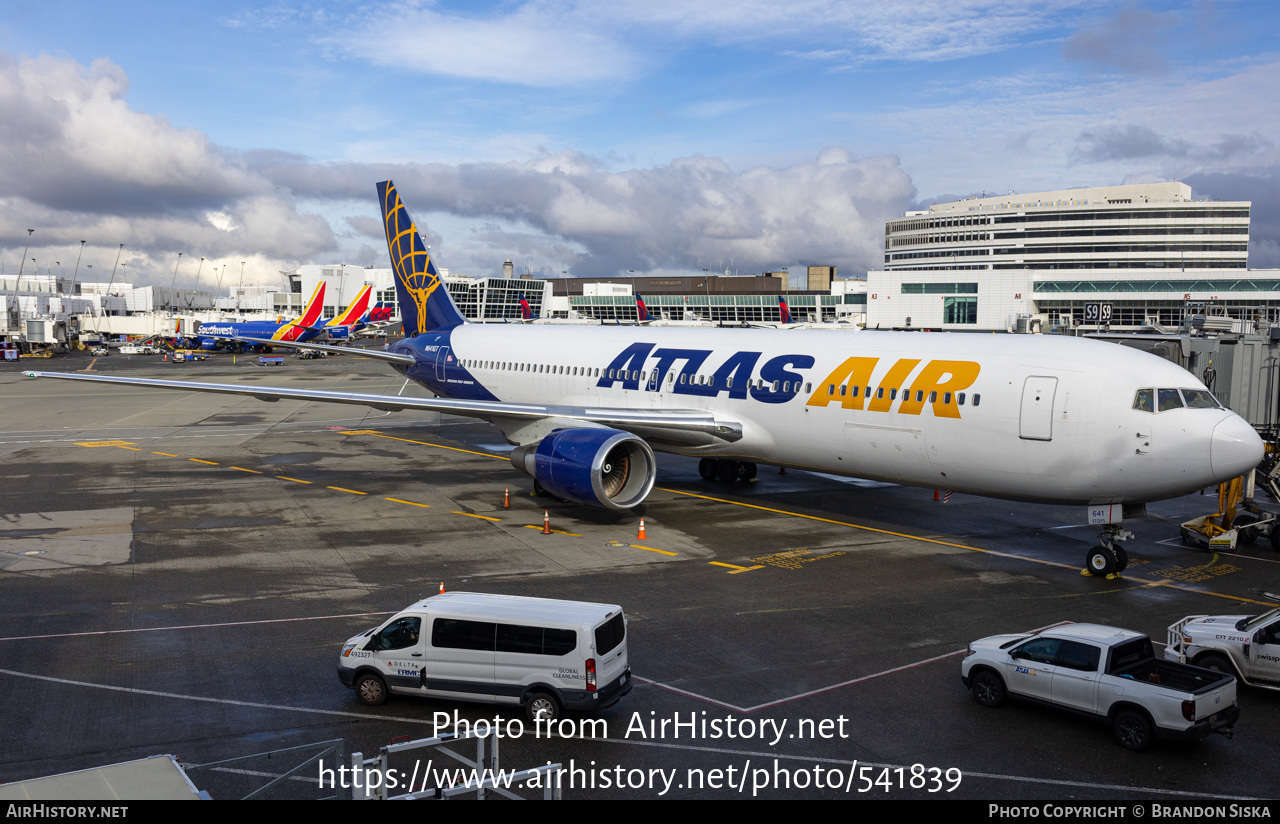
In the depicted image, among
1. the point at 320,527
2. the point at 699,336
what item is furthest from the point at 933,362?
the point at 320,527

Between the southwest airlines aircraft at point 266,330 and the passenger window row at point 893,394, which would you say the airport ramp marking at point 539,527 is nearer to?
the passenger window row at point 893,394

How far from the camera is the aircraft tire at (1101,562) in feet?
65.0

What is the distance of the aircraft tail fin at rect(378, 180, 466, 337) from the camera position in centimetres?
3881

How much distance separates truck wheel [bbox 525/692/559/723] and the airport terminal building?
54721 millimetres

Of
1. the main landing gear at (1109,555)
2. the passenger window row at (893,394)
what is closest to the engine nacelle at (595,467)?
the passenger window row at (893,394)

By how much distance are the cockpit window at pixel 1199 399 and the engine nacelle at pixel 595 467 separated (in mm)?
12868

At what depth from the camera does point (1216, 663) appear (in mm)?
14086

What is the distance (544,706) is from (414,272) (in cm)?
3029

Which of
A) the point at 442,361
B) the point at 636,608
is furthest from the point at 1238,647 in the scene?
the point at 442,361

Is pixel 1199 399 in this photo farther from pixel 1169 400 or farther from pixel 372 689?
pixel 372 689

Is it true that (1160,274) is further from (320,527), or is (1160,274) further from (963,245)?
(320,527)

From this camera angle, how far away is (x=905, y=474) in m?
22.2

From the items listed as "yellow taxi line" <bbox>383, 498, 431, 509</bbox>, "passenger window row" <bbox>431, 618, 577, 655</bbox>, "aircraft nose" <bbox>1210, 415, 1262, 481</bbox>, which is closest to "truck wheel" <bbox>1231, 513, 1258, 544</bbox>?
"aircraft nose" <bbox>1210, 415, 1262, 481</bbox>

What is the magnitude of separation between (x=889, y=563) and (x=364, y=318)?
393 ft
